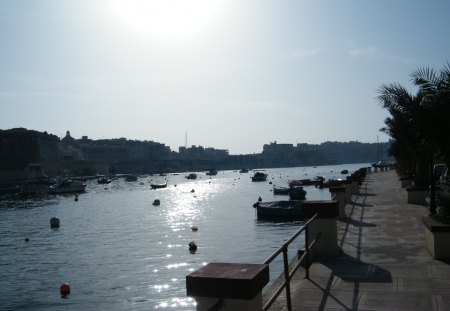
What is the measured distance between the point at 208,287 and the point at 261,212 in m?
39.8

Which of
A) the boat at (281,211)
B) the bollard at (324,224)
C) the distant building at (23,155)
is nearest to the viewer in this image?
the bollard at (324,224)

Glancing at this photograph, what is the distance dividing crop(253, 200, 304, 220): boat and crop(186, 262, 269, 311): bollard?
37454 millimetres

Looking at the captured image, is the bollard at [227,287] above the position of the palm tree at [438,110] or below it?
below

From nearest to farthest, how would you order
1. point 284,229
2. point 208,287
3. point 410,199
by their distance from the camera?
1. point 208,287
2. point 410,199
3. point 284,229

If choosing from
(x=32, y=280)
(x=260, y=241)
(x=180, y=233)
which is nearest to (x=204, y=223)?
(x=180, y=233)

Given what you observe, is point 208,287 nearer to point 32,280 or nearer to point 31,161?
point 32,280

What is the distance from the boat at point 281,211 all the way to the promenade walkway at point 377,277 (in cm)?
2757

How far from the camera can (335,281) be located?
870 cm

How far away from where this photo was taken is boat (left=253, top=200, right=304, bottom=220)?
42.1 m

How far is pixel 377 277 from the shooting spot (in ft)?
29.2

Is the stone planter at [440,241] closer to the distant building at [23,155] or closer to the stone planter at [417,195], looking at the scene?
the stone planter at [417,195]

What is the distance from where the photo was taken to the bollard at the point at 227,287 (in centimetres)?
Answer: 464

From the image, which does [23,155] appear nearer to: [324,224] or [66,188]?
[66,188]

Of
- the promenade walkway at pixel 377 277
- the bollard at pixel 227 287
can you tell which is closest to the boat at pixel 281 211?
the promenade walkway at pixel 377 277
